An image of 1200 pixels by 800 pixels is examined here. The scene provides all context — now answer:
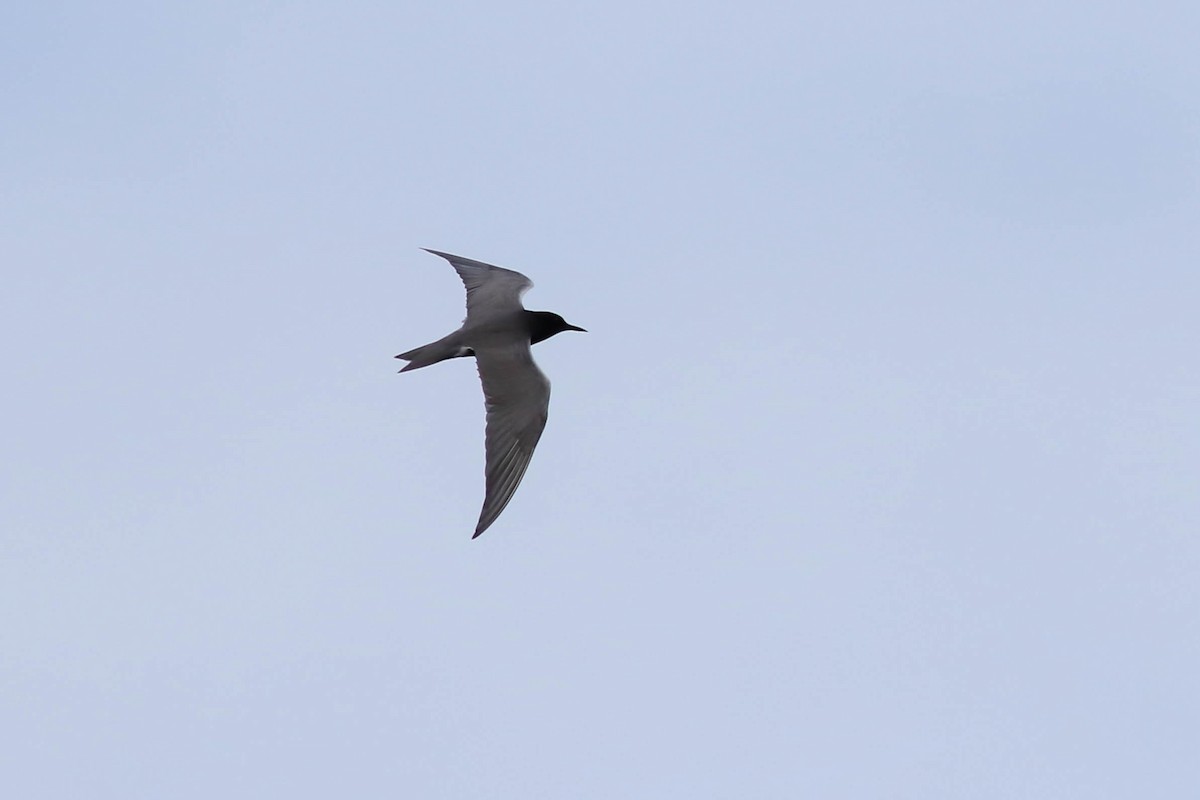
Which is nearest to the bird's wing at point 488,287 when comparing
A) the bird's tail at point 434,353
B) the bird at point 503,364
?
the bird at point 503,364

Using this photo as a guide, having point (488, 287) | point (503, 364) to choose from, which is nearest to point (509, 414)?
point (503, 364)

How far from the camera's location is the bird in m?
23.2

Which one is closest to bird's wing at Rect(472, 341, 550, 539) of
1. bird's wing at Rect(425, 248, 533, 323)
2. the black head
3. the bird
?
the bird

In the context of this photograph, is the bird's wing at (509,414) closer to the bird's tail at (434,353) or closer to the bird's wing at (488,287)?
the bird's tail at (434,353)

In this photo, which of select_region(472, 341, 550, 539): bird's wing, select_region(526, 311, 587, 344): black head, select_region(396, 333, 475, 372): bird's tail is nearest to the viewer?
select_region(472, 341, 550, 539): bird's wing

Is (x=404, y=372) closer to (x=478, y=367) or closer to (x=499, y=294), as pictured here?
(x=478, y=367)

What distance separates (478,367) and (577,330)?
3055 mm

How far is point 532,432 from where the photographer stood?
78.5 ft

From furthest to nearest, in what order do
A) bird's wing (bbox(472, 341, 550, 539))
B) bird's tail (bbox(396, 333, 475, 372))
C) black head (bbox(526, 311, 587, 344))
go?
black head (bbox(526, 311, 587, 344)) < bird's tail (bbox(396, 333, 475, 372)) < bird's wing (bbox(472, 341, 550, 539))

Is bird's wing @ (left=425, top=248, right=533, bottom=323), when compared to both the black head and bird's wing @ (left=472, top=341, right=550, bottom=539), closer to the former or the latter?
the black head

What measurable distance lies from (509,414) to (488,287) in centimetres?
A: 443

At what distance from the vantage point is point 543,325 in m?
26.7

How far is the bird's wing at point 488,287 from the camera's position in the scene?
87.9 ft

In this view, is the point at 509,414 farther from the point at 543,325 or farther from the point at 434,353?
the point at 543,325
